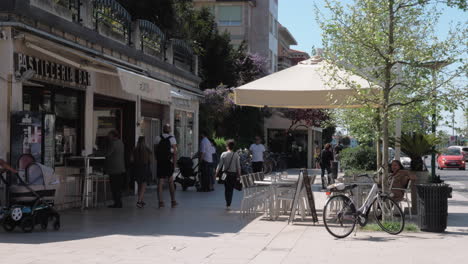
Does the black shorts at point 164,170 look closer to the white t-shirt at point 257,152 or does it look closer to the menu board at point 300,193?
the menu board at point 300,193

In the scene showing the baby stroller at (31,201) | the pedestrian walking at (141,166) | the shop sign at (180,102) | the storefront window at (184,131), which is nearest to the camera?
the baby stroller at (31,201)

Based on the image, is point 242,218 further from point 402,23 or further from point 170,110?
point 170,110

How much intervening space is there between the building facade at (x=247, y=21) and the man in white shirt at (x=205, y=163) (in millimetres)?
30396

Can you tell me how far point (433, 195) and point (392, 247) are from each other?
1.98 m

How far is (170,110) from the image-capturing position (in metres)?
22.4

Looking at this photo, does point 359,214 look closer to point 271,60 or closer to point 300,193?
point 300,193

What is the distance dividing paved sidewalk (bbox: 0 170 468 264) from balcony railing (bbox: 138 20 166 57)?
756 centimetres

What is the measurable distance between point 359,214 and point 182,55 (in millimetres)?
15434

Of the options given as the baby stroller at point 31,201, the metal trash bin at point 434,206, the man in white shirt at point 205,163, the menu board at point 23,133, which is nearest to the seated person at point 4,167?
the baby stroller at point 31,201

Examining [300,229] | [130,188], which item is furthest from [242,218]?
[130,188]

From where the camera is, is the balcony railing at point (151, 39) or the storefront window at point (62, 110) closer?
the storefront window at point (62, 110)

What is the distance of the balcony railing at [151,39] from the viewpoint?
19.5 m

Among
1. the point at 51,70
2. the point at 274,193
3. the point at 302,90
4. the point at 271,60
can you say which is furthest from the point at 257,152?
the point at 271,60

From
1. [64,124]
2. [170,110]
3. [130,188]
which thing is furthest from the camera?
[170,110]
